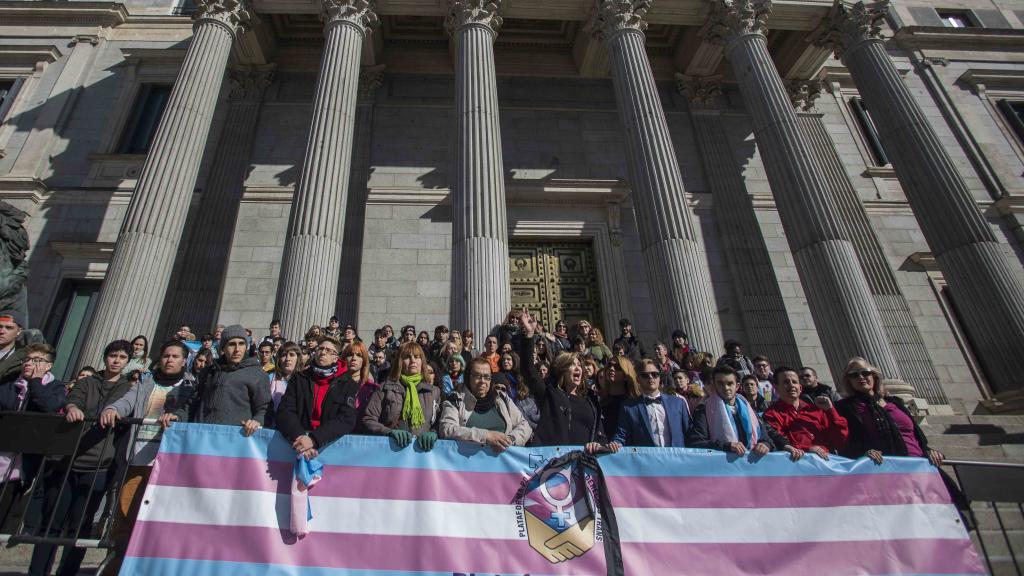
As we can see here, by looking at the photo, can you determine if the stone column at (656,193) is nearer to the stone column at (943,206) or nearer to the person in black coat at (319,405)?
the stone column at (943,206)

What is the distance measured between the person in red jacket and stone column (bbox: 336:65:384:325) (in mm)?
10368

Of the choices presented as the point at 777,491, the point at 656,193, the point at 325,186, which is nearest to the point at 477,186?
the point at 325,186

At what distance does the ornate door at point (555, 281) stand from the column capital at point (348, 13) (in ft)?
22.6

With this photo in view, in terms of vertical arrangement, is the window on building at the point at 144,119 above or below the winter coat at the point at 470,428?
above

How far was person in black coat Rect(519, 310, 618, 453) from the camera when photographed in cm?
464

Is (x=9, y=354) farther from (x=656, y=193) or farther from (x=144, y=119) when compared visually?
(x=144, y=119)

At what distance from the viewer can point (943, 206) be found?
11.6 metres

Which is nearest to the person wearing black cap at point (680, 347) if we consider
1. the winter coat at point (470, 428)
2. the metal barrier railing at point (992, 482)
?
the metal barrier railing at point (992, 482)

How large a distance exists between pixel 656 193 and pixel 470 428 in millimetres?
8100

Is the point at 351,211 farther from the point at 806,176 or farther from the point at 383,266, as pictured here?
the point at 806,176

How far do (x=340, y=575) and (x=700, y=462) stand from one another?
115 inches

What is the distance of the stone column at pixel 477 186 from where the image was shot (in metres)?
9.60

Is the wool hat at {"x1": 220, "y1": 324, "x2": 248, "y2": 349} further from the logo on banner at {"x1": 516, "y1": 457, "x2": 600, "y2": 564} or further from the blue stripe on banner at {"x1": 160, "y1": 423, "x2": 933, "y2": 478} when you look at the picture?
the logo on banner at {"x1": 516, "y1": 457, "x2": 600, "y2": 564}

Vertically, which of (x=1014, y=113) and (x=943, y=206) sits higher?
(x=1014, y=113)
